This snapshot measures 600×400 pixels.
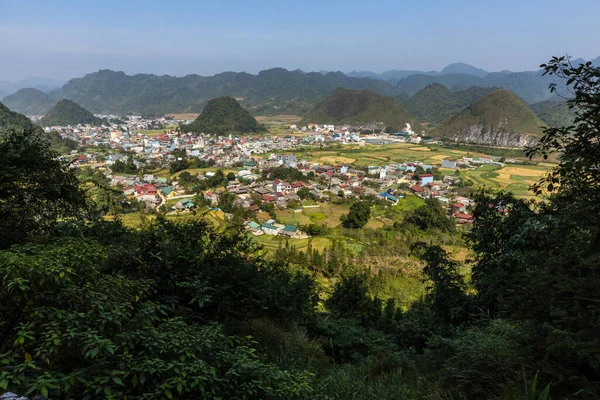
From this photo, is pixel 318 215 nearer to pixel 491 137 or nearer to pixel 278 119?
pixel 491 137

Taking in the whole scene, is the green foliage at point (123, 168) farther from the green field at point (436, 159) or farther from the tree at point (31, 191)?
the tree at point (31, 191)

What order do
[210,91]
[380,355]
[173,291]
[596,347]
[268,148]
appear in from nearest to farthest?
[596,347]
[173,291]
[380,355]
[268,148]
[210,91]

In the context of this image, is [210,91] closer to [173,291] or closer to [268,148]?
[268,148]

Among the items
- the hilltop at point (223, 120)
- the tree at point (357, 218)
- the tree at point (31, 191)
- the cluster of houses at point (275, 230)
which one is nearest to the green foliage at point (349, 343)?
the tree at point (31, 191)

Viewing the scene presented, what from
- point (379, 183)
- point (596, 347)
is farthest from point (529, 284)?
point (379, 183)

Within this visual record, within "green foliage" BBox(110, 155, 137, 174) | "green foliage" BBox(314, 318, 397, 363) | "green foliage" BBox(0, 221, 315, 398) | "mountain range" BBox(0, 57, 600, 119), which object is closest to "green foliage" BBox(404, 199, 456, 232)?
"green foliage" BBox(314, 318, 397, 363)

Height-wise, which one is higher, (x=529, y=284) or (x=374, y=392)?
(x=529, y=284)

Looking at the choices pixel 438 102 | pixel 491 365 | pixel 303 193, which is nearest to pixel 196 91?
pixel 438 102
